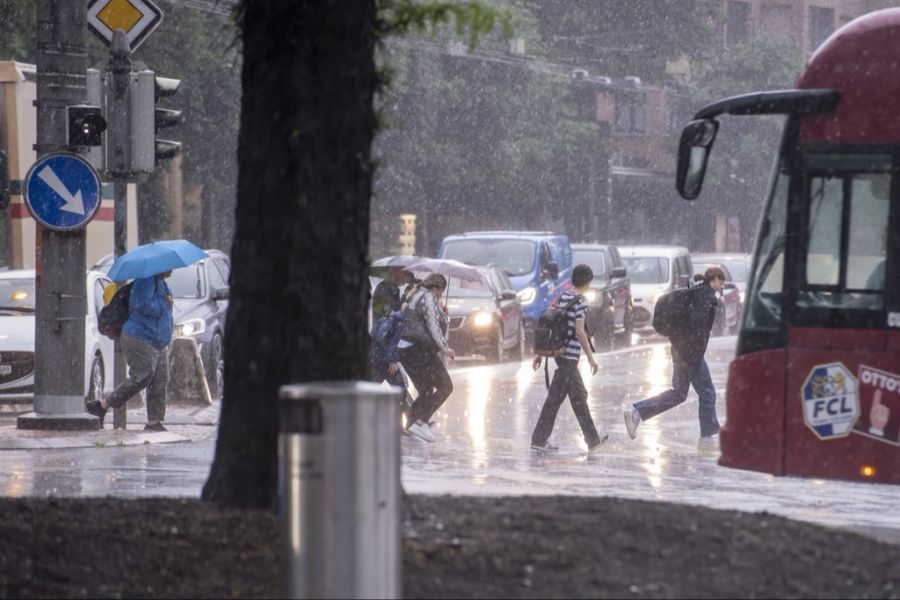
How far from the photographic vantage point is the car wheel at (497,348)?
28.8 m

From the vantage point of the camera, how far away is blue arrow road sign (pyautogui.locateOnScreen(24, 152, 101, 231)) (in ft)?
51.0

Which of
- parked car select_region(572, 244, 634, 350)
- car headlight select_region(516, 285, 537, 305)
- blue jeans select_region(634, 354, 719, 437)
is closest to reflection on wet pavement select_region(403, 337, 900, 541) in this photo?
blue jeans select_region(634, 354, 719, 437)

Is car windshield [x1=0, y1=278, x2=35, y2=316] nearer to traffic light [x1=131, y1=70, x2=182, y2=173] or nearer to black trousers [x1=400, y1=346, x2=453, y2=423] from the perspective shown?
traffic light [x1=131, y1=70, x2=182, y2=173]

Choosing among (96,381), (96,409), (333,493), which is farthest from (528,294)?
(333,493)

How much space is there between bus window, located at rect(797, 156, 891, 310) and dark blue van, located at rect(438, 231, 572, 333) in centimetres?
2160

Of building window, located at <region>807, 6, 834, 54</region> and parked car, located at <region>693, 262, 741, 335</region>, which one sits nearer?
parked car, located at <region>693, 262, 741, 335</region>

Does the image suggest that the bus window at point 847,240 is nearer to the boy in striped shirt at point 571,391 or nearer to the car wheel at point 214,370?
the boy in striped shirt at point 571,391

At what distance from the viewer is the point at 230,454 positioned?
727 centimetres

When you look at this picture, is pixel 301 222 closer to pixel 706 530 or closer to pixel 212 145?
pixel 706 530

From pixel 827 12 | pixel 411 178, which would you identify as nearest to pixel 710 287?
pixel 411 178

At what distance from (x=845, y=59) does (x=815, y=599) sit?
4315 millimetres

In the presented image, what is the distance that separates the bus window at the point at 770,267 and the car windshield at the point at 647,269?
28388 mm

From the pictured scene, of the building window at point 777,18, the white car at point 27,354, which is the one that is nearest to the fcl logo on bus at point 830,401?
the white car at point 27,354

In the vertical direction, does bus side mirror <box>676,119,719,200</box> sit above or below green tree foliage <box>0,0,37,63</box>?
below
